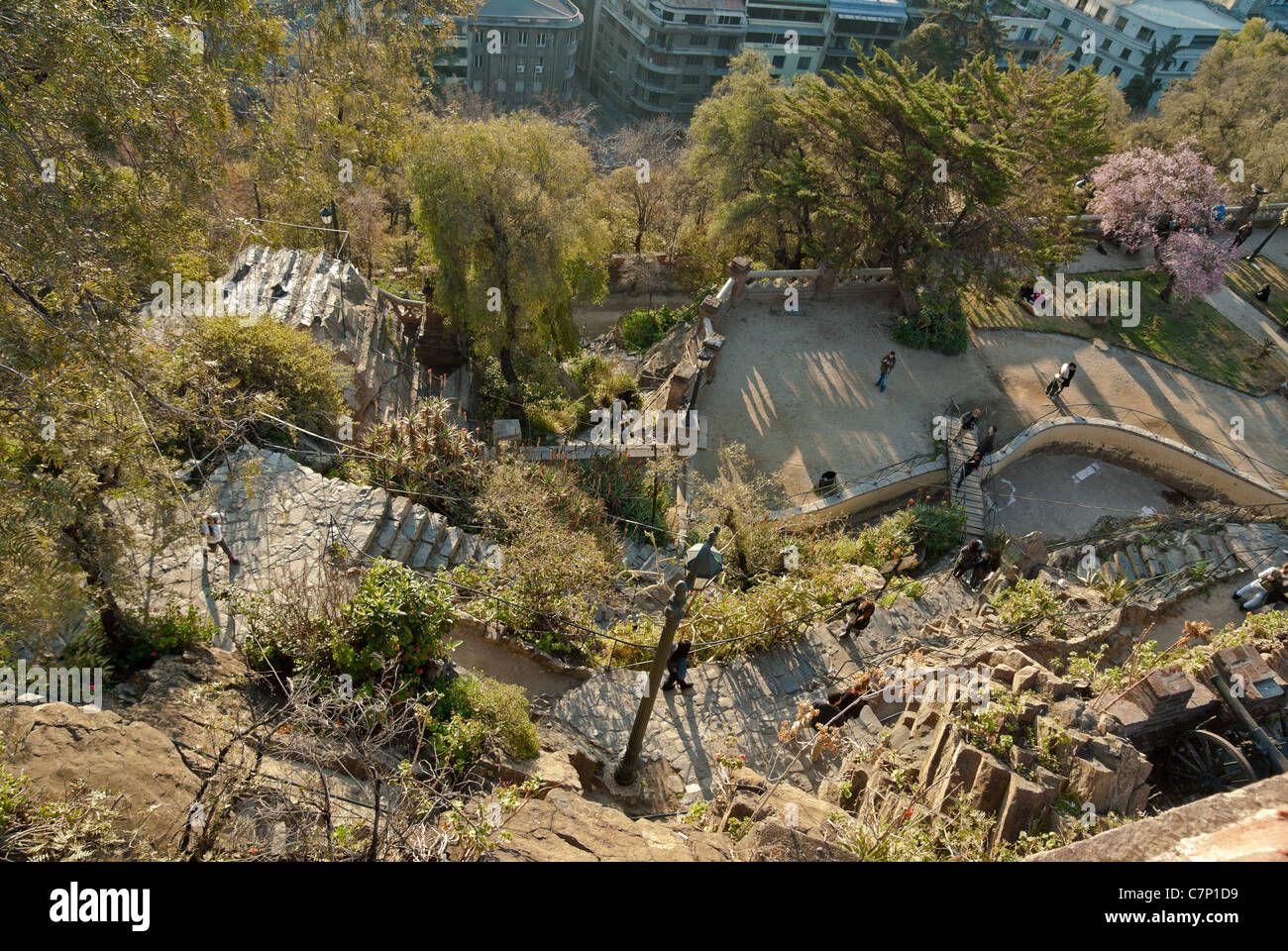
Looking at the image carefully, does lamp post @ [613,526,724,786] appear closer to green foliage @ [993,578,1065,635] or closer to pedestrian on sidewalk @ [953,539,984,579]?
green foliage @ [993,578,1065,635]

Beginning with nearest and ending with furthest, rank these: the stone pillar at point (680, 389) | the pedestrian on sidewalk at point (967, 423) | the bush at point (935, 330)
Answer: the stone pillar at point (680, 389)
the pedestrian on sidewalk at point (967, 423)
the bush at point (935, 330)

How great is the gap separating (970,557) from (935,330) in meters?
9.80

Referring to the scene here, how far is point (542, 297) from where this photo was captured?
659 inches

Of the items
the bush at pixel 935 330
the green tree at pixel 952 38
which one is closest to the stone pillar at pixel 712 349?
the bush at pixel 935 330

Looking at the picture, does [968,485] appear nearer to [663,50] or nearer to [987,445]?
[987,445]

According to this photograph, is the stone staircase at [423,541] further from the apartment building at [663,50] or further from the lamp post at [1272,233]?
the apartment building at [663,50]

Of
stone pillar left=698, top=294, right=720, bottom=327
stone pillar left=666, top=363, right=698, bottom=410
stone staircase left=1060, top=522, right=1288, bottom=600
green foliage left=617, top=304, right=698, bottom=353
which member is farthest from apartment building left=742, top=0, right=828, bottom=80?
stone staircase left=1060, top=522, right=1288, bottom=600

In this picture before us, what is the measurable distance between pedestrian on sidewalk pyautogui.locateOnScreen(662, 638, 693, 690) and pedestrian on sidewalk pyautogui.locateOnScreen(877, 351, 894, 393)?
11.5 m

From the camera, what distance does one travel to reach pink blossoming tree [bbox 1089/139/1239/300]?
22656 millimetres

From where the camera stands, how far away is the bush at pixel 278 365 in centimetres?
1166

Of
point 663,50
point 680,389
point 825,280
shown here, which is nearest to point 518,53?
point 663,50

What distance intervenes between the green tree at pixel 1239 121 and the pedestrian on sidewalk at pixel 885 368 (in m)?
19.9

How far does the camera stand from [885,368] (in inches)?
744

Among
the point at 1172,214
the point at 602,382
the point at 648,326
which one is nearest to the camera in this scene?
the point at 602,382
